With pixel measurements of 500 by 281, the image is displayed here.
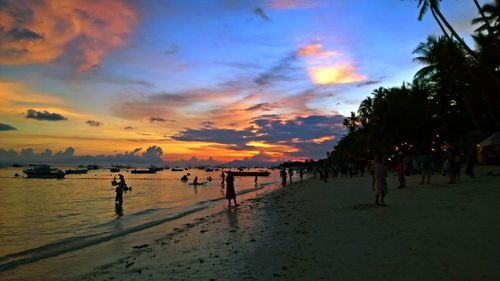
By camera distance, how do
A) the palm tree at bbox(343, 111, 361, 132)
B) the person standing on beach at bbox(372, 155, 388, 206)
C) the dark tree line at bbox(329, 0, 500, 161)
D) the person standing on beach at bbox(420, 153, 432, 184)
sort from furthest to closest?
1. the palm tree at bbox(343, 111, 361, 132)
2. the dark tree line at bbox(329, 0, 500, 161)
3. the person standing on beach at bbox(420, 153, 432, 184)
4. the person standing on beach at bbox(372, 155, 388, 206)

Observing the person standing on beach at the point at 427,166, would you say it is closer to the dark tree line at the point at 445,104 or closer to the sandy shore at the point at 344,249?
the sandy shore at the point at 344,249

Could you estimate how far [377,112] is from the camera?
51.6m

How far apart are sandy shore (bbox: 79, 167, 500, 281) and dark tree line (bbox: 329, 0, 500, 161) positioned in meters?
30.4

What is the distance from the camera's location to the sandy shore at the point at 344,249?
727cm

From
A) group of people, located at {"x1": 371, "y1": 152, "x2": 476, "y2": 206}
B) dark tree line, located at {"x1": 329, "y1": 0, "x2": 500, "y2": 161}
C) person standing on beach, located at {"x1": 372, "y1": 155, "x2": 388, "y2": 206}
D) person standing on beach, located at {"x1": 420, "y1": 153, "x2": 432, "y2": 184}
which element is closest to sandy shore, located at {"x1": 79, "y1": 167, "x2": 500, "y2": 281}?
person standing on beach, located at {"x1": 372, "y1": 155, "x2": 388, "y2": 206}

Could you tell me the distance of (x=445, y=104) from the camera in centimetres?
5194

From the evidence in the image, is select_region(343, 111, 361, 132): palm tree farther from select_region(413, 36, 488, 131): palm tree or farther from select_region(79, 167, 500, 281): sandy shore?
select_region(79, 167, 500, 281): sandy shore

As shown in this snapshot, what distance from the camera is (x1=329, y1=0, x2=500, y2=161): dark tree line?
40.6 m

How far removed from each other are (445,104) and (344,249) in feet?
162

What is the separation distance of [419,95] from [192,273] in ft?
176

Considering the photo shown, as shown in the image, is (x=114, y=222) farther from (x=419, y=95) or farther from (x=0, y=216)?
(x=419, y=95)

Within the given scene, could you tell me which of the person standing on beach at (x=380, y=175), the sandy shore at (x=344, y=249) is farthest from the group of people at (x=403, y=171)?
the sandy shore at (x=344, y=249)

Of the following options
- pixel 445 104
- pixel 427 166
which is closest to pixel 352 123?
pixel 445 104

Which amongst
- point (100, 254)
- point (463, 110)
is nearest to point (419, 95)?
point (463, 110)
